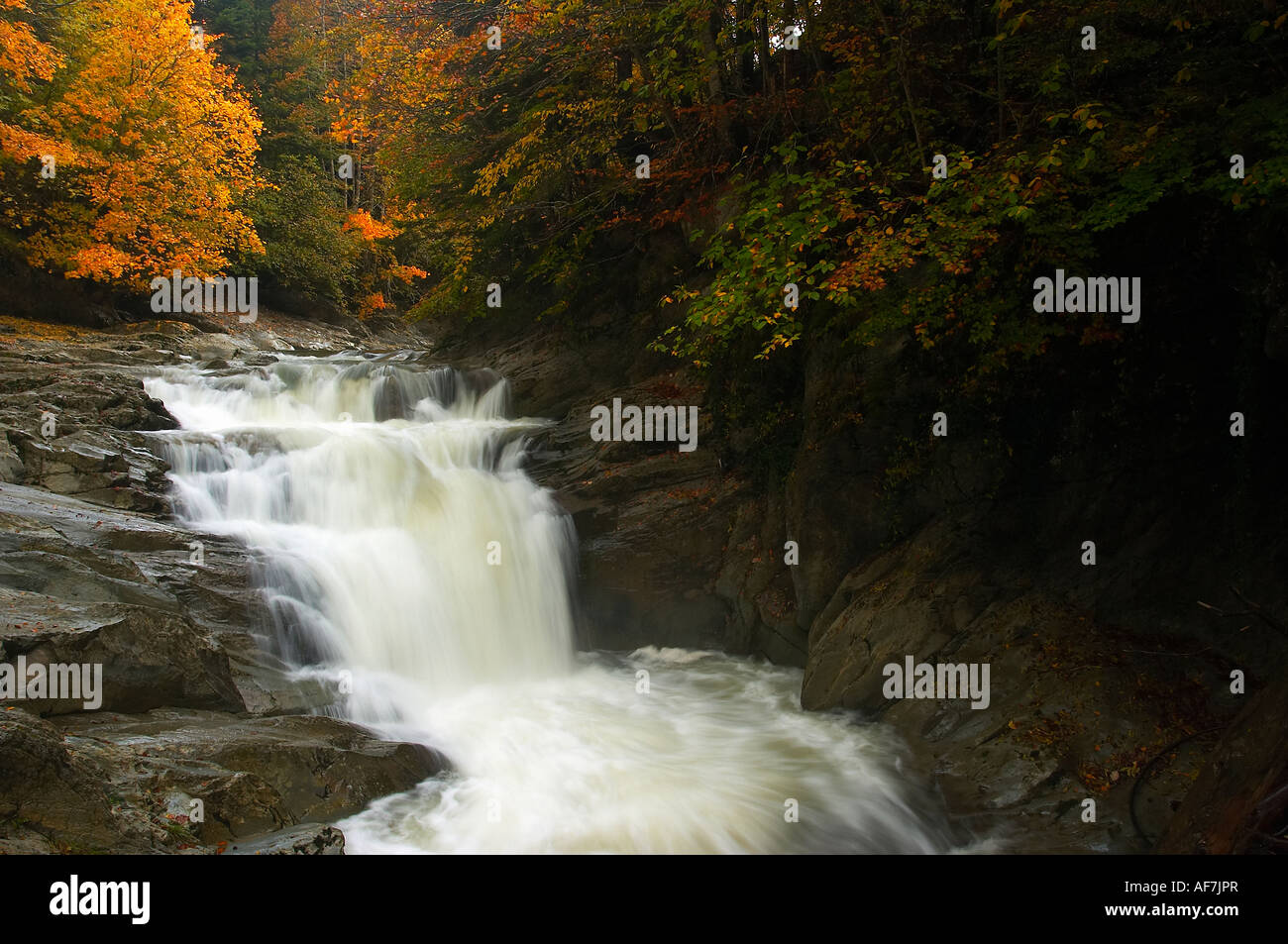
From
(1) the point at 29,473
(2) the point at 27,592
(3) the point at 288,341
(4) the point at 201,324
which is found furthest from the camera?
(3) the point at 288,341

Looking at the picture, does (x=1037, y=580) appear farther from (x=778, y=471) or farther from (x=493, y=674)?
(x=493, y=674)

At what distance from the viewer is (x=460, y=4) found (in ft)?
43.5

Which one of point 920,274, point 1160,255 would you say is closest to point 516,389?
point 920,274

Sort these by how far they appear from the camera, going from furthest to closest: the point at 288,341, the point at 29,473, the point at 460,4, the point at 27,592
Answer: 1. the point at 288,341
2. the point at 460,4
3. the point at 29,473
4. the point at 27,592

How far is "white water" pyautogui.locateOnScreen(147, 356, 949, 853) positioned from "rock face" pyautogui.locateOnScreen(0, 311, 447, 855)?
0.47 metres

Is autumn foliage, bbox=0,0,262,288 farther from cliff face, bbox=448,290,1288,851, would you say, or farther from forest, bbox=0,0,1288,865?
cliff face, bbox=448,290,1288,851

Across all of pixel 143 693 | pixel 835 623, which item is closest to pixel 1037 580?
pixel 835 623

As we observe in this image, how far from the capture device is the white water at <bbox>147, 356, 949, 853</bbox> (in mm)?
6074

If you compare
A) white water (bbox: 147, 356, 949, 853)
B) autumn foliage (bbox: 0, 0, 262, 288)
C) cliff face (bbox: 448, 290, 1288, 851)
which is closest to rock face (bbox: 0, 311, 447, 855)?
white water (bbox: 147, 356, 949, 853)

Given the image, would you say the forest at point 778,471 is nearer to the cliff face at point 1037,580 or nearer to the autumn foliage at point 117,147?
the cliff face at point 1037,580

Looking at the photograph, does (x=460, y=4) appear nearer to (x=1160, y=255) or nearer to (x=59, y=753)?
(x=1160, y=255)

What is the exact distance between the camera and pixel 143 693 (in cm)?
579

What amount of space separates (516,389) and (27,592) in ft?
28.3

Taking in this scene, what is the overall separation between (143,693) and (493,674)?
4.30 m
